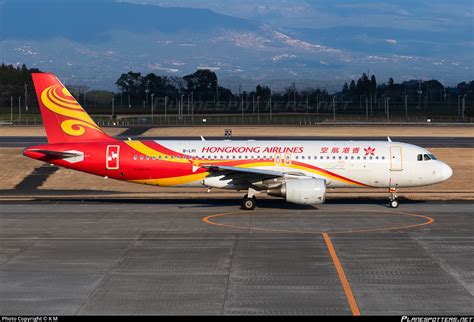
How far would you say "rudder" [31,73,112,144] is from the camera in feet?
133

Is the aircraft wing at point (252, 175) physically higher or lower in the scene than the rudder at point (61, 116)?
lower

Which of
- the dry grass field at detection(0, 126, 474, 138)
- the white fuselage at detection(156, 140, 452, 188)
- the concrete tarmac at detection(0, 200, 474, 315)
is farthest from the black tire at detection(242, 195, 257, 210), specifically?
the dry grass field at detection(0, 126, 474, 138)

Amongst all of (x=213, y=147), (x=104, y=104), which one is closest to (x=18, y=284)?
(x=213, y=147)

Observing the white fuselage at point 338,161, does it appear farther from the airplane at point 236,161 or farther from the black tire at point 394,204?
the black tire at point 394,204

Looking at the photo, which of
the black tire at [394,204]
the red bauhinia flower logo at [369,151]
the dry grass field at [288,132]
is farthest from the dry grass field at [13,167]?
the dry grass field at [288,132]

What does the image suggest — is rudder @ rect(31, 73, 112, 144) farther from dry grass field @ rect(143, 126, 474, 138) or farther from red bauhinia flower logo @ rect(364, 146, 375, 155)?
dry grass field @ rect(143, 126, 474, 138)

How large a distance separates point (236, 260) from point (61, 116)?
1803 cm

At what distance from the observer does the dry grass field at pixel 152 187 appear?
151 ft

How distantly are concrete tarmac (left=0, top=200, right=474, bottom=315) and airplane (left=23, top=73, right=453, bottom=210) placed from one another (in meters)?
1.51

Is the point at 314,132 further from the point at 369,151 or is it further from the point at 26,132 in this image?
the point at 369,151

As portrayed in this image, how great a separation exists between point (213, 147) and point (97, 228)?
9.27 metres

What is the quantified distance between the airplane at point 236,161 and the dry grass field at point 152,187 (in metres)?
5.21

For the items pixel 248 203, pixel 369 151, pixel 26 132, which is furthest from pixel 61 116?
pixel 26 132

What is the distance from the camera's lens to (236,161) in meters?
39.8
